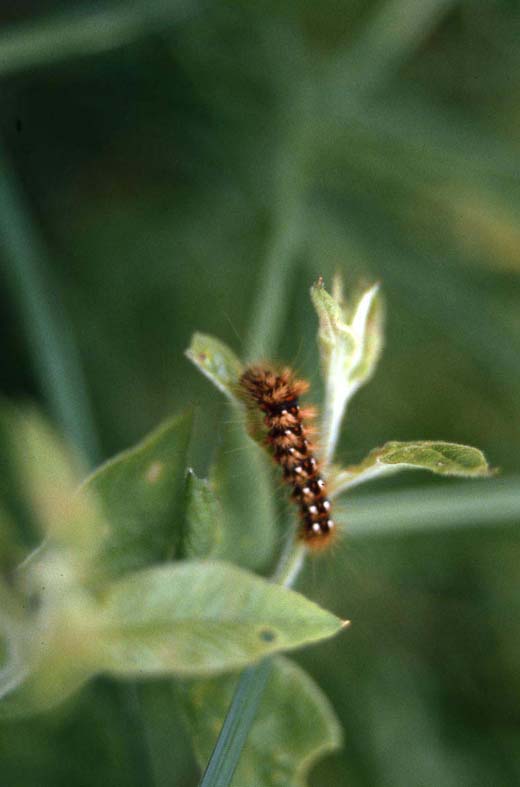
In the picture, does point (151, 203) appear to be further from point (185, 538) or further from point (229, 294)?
point (185, 538)

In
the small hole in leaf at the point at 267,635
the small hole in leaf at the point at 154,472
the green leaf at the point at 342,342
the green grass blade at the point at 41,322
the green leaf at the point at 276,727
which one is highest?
the green grass blade at the point at 41,322

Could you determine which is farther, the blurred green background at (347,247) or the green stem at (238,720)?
the blurred green background at (347,247)

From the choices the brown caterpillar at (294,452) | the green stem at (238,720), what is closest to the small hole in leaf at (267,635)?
the green stem at (238,720)

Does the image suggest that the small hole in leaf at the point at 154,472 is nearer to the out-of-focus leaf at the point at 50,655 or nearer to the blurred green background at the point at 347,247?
the out-of-focus leaf at the point at 50,655

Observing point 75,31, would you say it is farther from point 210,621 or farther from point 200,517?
point 210,621

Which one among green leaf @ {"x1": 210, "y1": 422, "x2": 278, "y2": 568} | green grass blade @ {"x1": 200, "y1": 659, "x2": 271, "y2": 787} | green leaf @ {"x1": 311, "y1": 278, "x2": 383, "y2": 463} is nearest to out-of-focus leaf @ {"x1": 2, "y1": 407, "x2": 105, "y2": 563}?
green leaf @ {"x1": 210, "y1": 422, "x2": 278, "y2": 568}
